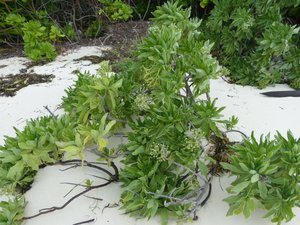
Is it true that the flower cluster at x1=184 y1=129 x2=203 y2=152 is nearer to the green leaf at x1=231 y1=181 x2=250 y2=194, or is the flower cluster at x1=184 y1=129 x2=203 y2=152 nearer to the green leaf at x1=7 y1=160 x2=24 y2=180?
the green leaf at x1=231 y1=181 x2=250 y2=194

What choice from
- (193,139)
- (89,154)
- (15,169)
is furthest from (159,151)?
(15,169)

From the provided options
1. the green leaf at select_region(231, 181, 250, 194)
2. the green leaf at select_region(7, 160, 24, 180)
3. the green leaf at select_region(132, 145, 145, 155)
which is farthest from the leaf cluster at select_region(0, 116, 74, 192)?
the green leaf at select_region(231, 181, 250, 194)

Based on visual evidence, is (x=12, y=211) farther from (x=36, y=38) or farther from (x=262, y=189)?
(x=36, y=38)

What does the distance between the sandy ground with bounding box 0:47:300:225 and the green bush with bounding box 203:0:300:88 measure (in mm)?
109

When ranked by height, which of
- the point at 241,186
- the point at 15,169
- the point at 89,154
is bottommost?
the point at 89,154

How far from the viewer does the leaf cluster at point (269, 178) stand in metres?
1.44

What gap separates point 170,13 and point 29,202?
1.41m

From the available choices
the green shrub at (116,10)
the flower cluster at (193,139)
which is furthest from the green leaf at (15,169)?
the green shrub at (116,10)

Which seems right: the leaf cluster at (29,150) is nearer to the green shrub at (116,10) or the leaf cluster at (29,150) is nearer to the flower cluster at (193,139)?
the flower cluster at (193,139)

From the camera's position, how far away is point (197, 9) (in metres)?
3.82

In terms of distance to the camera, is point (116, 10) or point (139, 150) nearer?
Result: point (139, 150)

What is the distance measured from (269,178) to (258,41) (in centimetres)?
140

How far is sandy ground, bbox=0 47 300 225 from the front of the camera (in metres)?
1.74

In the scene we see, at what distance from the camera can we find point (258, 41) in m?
2.61
